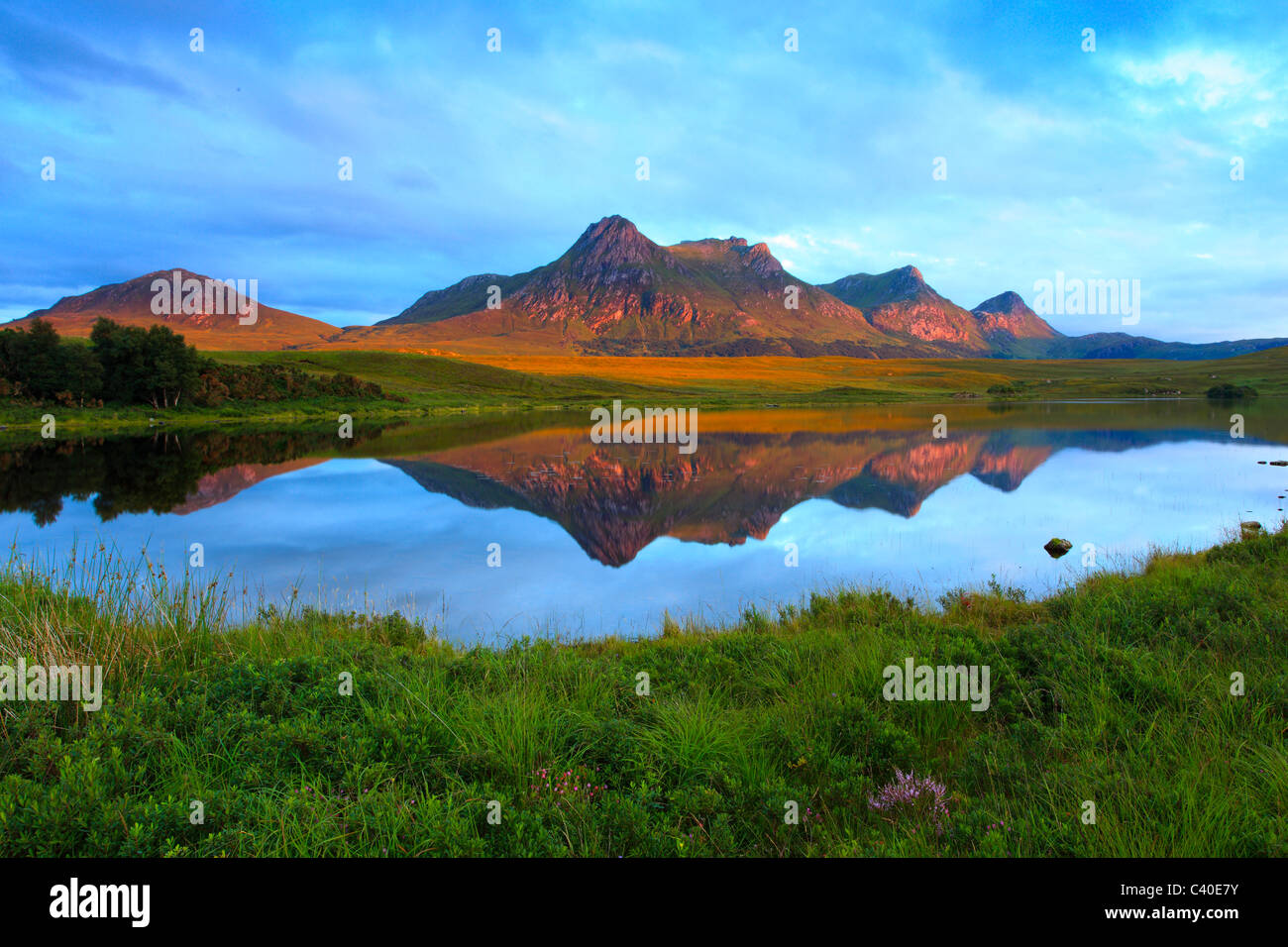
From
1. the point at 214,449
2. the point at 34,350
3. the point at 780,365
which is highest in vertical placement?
the point at 780,365

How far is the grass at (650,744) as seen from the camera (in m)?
4.06

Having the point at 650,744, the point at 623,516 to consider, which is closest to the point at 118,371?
the point at 623,516

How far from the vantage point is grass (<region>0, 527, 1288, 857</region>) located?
4059mm

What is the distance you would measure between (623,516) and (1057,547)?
12.3m

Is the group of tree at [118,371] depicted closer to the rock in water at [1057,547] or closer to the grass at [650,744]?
the grass at [650,744]

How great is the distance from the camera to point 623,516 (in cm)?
2141

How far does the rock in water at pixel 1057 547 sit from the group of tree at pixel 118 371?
261 feet

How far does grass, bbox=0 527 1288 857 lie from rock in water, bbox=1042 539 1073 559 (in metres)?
7.53

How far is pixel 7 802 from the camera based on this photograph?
13.2 feet

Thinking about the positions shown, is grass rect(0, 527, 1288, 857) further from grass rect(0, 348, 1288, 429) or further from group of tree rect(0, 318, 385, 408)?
group of tree rect(0, 318, 385, 408)

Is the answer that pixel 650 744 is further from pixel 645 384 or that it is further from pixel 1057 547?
pixel 645 384
